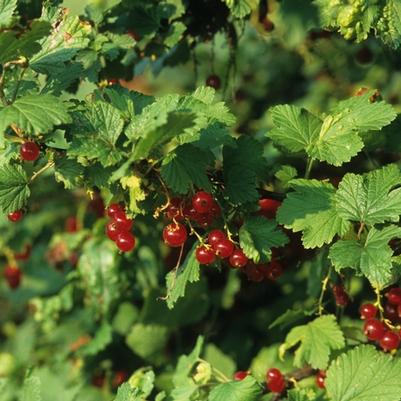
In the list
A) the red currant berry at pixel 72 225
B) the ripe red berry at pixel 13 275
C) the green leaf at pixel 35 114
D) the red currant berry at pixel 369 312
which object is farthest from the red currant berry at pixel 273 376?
the ripe red berry at pixel 13 275

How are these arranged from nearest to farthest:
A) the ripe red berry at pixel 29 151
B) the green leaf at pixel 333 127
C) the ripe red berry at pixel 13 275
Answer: the ripe red berry at pixel 29 151, the green leaf at pixel 333 127, the ripe red berry at pixel 13 275

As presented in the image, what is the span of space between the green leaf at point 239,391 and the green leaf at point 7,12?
0.90 meters

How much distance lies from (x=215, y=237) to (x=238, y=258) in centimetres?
7

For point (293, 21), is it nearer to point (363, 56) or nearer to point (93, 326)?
point (363, 56)

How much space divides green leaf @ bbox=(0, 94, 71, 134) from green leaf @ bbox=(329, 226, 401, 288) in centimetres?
59

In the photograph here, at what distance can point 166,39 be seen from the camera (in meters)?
1.98

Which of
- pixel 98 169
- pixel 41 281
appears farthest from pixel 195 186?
pixel 41 281

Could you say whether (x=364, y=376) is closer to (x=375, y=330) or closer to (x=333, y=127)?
(x=375, y=330)

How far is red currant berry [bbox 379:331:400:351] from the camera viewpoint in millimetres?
1707

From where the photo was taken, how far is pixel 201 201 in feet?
4.94

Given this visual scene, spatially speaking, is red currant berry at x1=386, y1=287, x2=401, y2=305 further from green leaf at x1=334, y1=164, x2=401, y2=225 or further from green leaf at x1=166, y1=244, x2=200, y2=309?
green leaf at x1=166, y1=244, x2=200, y2=309

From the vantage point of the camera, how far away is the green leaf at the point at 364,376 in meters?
1.66

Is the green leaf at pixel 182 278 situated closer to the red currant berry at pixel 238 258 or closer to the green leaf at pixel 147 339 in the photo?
the red currant berry at pixel 238 258

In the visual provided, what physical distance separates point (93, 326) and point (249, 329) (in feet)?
1.92
